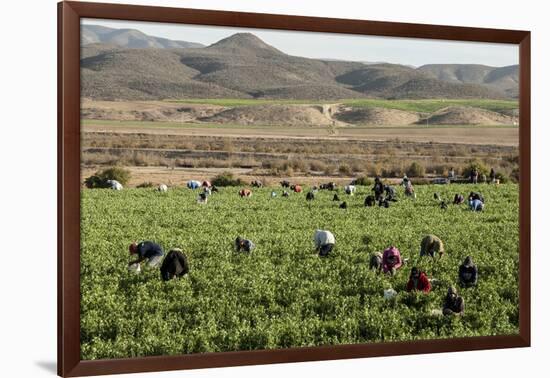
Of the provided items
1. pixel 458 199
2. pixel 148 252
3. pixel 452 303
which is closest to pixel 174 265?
pixel 148 252

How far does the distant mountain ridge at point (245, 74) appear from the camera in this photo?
8.17 metres

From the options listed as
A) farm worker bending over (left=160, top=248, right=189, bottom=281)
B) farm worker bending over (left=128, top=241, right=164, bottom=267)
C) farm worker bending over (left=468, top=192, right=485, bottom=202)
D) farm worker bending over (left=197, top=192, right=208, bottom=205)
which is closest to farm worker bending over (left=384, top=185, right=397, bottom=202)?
farm worker bending over (left=468, top=192, right=485, bottom=202)

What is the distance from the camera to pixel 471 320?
360 inches

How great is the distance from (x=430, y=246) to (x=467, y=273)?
0.44 meters

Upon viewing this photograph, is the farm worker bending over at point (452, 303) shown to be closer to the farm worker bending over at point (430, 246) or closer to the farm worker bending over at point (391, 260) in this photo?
the farm worker bending over at point (430, 246)

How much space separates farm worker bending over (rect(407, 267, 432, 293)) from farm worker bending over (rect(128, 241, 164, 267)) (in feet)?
7.73

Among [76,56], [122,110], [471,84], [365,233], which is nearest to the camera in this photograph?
[76,56]

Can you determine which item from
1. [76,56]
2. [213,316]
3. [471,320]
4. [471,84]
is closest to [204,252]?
[213,316]

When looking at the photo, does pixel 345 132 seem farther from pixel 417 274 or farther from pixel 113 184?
pixel 113 184

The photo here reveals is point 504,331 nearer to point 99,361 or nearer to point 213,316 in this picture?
point 213,316

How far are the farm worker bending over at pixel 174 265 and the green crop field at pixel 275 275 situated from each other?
0.19ft

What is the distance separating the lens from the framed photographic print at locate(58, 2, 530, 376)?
26.2 feet

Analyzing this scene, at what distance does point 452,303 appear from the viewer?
356 inches

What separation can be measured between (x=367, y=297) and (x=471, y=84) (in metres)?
2.49
